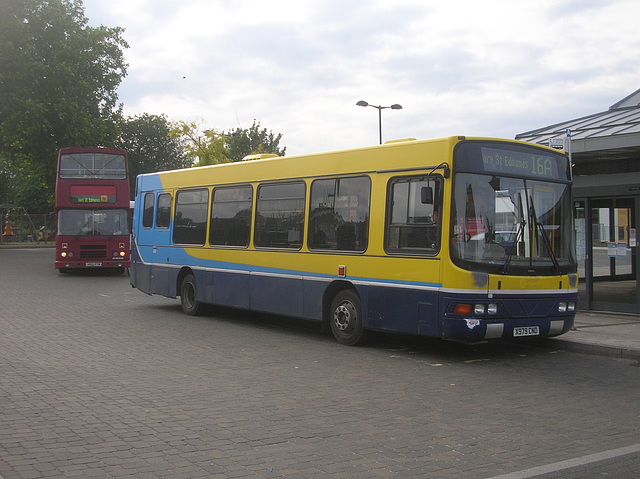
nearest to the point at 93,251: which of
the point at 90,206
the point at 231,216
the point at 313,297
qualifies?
the point at 90,206

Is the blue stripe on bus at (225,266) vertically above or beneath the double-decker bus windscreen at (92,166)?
beneath

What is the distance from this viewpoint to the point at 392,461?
5434mm

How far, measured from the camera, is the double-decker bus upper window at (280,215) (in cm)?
1248

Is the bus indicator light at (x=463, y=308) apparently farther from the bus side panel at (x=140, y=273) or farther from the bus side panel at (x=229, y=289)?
the bus side panel at (x=140, y=273)

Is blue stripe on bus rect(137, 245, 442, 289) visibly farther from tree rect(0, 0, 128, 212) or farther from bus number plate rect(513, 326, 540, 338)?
tree rect(0, 0, 128, 212)

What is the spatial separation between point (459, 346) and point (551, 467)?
6.35 m

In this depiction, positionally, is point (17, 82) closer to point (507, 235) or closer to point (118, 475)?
point (507, 235)

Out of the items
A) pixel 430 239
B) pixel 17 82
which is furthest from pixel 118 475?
pixel 17 82

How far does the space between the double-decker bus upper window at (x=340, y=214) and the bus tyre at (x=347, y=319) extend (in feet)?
2.53

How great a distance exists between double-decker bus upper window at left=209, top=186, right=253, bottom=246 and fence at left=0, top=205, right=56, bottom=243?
46.1 m

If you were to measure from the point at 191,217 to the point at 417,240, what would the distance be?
22.5ft

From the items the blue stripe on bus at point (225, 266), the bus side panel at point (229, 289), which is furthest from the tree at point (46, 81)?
the bus side panel at point (229, 289)

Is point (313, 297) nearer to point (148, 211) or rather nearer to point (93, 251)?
point (148, 211)

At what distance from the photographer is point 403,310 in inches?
405
